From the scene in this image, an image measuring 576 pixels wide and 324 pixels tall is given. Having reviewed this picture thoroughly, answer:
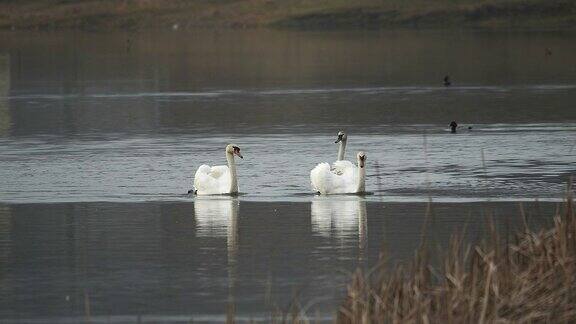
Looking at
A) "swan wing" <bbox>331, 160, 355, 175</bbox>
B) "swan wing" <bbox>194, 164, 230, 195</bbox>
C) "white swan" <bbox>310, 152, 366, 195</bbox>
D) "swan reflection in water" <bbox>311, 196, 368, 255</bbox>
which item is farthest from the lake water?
"swan wing" <bbox>331, 160, 355, 175</bbox>

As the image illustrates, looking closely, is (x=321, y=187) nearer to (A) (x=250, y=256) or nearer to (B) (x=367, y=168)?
(B) (x=367, y=168)

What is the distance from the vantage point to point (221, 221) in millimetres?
21156

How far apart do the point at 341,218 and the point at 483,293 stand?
8.86 metres

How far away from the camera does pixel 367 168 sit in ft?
91.2

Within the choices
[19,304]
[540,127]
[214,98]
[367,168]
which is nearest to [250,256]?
[19,304]

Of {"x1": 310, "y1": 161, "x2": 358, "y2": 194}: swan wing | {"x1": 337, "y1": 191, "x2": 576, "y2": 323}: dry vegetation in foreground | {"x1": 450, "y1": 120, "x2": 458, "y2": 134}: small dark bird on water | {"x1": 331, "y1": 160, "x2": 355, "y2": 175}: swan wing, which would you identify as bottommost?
{"x1": 337, "y1": 191, "x2": 576, "y2": 323}: dry vegetation in foreground

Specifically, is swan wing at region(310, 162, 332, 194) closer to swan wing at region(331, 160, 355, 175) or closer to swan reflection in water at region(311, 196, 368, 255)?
swan reflection in water at region(311, 196, 368, 255)

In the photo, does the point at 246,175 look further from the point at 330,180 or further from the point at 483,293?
the point at 483,293

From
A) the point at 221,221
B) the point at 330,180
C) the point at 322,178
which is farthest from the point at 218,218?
the point at 330,180

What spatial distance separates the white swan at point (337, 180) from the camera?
23703 mm

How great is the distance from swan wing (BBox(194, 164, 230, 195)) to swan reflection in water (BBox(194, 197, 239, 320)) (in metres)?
0.27

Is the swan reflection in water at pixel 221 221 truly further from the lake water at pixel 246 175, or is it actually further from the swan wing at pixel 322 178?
the swan wing at pixel 322 178

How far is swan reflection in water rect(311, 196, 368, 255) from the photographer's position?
19.4m

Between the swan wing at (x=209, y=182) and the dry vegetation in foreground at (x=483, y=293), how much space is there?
443 inches
